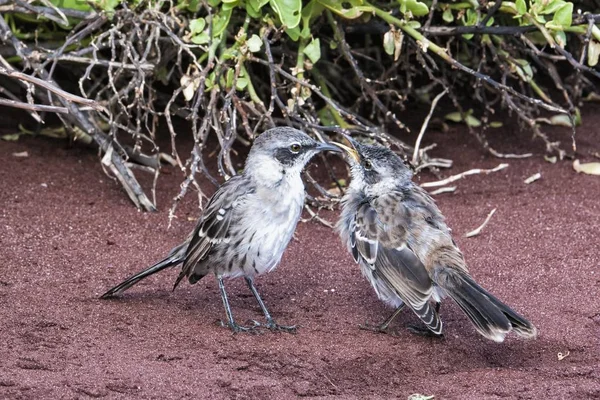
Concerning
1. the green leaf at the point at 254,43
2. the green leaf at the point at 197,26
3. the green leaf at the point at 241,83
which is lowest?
the green leaf at the point at 241,83

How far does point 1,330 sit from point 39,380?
0.76 meters

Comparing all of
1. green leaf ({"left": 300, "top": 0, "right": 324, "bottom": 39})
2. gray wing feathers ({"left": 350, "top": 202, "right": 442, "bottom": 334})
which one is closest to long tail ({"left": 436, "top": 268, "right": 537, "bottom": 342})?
gray wing feathers ({"left": 350, "top": 202, "right": 442, "bottom": 334})

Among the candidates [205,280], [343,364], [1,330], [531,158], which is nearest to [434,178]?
[531,158]

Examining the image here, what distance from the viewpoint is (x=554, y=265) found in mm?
6445

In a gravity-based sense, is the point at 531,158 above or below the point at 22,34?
below

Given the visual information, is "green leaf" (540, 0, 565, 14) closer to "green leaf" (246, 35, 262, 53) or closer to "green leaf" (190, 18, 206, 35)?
"green leaf" (246, 35, 262, 53)

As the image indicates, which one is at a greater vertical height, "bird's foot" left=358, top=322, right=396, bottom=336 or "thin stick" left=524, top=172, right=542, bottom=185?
"bird's foot" left=358, top=322, right=396, bottom=336

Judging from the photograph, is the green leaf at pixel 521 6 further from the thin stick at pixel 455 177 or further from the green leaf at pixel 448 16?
the thin stick at pixel 455 177

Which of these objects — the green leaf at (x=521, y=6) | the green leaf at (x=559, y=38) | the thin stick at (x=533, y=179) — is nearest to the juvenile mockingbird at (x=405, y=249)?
the green leaf at (x=521, y=6)

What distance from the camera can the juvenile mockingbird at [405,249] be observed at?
17.2ft

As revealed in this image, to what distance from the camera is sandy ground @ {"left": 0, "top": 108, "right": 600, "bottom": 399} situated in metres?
4.87

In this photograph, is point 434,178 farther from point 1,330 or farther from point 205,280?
point 1,330

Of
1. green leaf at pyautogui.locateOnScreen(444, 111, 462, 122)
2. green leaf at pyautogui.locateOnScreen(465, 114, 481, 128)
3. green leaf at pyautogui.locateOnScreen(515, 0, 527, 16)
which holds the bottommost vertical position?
green leaf at pyautogui.locateOnScreen(444, 111, 462, 122)

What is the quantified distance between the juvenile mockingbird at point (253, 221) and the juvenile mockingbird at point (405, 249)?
0.39 meters
